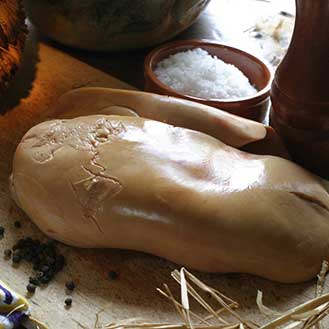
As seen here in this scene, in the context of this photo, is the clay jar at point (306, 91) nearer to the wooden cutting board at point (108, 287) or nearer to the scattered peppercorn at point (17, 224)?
the wooden cutting board at point (108, 287)

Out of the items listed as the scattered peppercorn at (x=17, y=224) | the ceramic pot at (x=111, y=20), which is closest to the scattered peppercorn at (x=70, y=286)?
the scattered peppercorn at (x=17, y=224)

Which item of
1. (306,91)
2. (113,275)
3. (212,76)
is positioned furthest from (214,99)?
(113,275)

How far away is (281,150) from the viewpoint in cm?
88

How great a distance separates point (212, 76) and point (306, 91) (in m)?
0.25

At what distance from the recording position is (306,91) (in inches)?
32.2

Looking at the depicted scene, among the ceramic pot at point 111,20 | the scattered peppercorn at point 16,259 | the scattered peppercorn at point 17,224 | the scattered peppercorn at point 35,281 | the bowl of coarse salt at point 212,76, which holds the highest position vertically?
the ceramic pot at point 111,20

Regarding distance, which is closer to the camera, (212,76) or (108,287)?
(108,287)

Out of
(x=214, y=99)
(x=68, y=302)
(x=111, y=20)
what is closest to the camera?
(x=68, y=302)

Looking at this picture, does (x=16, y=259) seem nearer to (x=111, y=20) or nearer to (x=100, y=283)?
(x=100, y=283)

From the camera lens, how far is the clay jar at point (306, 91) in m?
0.79

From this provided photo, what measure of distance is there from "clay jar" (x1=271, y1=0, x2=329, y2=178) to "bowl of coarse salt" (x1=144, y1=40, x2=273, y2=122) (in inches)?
4.3

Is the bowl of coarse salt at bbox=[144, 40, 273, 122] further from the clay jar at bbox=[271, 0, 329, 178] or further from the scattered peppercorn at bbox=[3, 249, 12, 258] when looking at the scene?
the scattered peppercorn at bbox=[3, 249, 12, 258]

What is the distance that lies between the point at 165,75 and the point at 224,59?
134mm

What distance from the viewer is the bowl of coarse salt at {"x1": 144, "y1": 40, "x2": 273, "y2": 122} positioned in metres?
0.99
